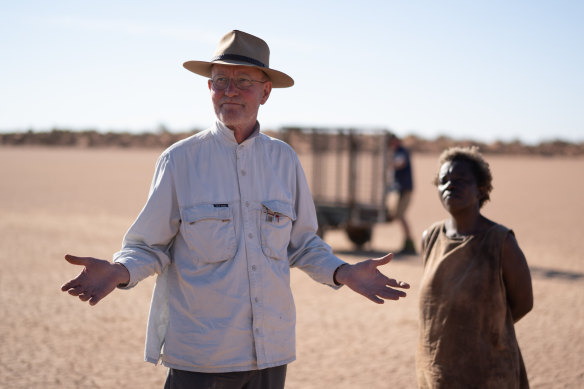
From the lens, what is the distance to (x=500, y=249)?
3.23 meters

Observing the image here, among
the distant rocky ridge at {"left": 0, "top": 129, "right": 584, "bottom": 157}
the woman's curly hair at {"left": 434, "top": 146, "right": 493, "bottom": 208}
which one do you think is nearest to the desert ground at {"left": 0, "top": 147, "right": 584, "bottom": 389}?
the woman's curly hair at {"left": 434, "top": 146, "right": 493, "bottom": 208}

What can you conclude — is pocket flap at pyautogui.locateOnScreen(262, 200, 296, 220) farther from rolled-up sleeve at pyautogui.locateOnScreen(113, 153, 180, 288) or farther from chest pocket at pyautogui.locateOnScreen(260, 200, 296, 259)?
rolled-up sleeve at pyautogui.locateOnScreen(113, 153, 180, 288)

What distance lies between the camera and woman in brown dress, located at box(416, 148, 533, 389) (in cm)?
320

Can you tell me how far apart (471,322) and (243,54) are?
66.1 inches

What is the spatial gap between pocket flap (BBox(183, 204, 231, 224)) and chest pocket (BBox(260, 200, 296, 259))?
16 cm

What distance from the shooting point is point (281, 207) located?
9.34 feet

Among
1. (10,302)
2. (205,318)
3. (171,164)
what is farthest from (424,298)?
(10,302)

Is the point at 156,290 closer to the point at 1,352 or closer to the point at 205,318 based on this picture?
the point at 205,318

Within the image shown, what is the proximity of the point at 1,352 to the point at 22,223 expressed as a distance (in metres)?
10.5

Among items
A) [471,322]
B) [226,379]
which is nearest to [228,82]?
[226,379]

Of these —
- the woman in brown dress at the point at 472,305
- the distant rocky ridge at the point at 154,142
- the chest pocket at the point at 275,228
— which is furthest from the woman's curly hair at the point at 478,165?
the distant rocky ridge at the point at 154,142

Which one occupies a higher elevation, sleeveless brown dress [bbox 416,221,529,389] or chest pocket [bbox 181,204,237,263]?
chest pocket [bbox 181,204,237,263]

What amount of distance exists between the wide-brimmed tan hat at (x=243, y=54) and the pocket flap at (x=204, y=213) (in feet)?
2.04

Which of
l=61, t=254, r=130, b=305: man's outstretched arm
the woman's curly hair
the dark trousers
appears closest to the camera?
l=61, t=254, r=130, b=305: man's outstretched arm
